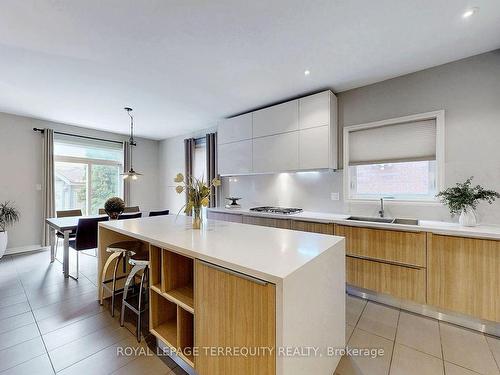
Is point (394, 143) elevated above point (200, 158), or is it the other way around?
point (200, 158)

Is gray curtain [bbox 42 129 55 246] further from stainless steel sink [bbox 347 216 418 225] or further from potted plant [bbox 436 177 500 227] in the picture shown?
potted plant [bbox 436 177 500 227]

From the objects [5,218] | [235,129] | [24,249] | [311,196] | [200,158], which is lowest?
[24,249]

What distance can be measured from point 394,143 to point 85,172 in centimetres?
614

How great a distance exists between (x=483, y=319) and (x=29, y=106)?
21.5ft

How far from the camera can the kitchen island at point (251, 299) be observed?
1.00 meters

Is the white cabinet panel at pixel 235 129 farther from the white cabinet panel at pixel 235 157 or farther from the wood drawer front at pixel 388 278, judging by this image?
the wood drawer front at pixel 388 278

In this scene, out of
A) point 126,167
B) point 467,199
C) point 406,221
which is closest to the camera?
point 467,199

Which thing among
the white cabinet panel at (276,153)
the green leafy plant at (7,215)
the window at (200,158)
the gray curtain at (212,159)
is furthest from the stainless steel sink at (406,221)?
the green leafy plant at (7,215)

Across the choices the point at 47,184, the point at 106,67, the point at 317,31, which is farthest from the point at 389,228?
the point at 47,184

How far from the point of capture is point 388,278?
2336 mm

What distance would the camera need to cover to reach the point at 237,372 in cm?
115

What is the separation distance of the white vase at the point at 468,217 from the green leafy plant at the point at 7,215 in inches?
260

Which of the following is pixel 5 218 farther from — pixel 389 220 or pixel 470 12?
pixel 470 12

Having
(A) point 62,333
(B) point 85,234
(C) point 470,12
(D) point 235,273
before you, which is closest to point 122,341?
(A) point 62,333
